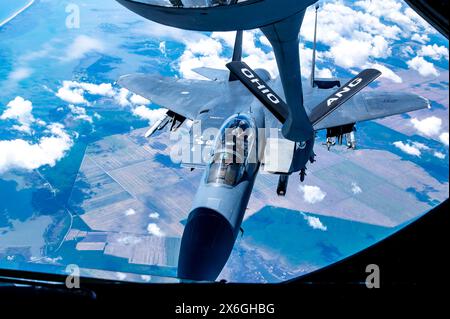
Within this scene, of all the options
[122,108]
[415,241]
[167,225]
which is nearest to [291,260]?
[167,225]

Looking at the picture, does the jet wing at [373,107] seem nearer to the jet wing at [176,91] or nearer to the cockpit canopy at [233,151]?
the cockpit canopy at [233,151]

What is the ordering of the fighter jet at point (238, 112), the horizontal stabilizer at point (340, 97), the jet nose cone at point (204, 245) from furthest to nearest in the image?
the horizontal stabilizer at point (340, 97) → the jet nose cone at point (204, 245) → the fighter jet at point (238, 112)

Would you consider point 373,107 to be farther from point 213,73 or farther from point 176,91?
point 176,91

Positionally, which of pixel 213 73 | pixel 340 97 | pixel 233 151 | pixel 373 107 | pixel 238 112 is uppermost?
pixel 340 97

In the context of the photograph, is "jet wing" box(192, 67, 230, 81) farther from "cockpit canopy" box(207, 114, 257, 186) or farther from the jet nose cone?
the jet nose cone

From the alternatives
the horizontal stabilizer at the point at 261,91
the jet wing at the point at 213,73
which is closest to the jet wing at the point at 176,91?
the jet wing at the point at 213,73

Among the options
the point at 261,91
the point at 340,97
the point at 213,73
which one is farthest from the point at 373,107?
the point at 213,73
